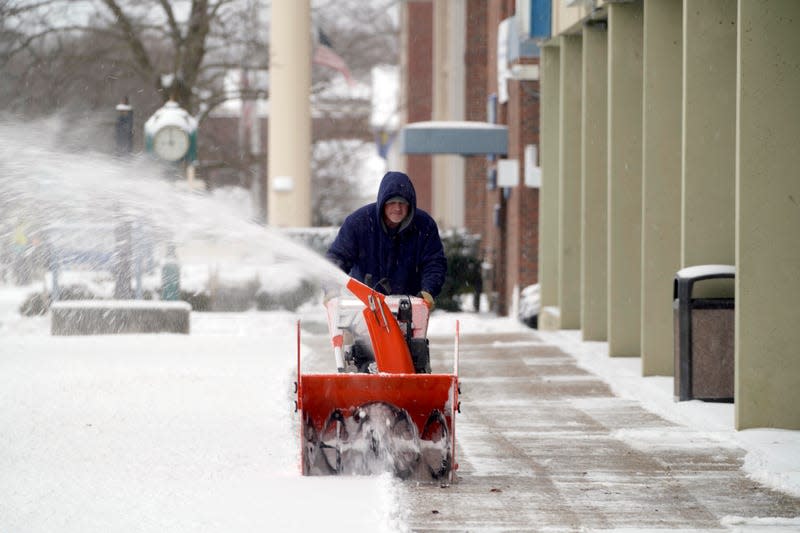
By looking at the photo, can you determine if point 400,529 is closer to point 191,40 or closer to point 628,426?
point 628,426

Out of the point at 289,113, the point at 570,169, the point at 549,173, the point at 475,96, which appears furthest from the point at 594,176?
the point at 475,96

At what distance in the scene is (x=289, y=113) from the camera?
123 ft

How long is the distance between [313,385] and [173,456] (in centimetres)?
149

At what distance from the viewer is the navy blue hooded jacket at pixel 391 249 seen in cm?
994

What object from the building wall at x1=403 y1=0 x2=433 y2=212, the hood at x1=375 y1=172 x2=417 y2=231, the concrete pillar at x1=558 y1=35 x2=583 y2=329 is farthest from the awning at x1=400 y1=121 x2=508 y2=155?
the building wall at x1=403 y1=0 x2=433 y2=212

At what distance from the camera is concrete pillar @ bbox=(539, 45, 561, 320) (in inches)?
885

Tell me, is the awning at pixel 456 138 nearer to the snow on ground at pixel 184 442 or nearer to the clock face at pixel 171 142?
the clock face at pixel 171 142

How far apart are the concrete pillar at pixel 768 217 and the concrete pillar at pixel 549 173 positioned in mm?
10886

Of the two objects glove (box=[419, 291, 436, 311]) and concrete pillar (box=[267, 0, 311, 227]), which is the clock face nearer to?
concrete pillar (box=[267, 0, 311, 227])

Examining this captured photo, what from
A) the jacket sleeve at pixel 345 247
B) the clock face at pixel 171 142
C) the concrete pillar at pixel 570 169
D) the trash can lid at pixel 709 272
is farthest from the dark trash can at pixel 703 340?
the clock face at pixel 171 142

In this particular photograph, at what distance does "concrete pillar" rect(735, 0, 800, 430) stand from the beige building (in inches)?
0.4

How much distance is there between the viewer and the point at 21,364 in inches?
666

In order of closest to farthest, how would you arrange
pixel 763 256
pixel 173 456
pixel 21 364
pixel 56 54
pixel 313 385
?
1. pixel 313 385
2. pixel 173 456
3. pixel 763 256
4. pixel 21 364
5. pixel 56 54

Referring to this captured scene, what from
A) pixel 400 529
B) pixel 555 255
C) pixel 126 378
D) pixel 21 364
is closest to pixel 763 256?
pixel 400 529
